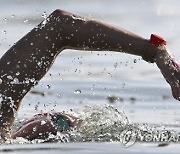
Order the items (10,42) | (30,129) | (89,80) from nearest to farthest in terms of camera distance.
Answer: (30,129) < (89,80) < (10,42)

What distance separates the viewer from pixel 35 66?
22.2ft

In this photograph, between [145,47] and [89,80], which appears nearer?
[145,47]

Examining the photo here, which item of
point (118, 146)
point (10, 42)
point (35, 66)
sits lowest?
point (118, 146)

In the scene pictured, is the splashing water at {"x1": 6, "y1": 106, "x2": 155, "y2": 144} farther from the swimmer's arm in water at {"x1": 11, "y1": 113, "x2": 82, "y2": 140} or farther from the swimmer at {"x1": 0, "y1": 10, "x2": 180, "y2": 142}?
→ the swimmer at {"x1": 0, "y1": 10, "x2": 180, "y2": 142}

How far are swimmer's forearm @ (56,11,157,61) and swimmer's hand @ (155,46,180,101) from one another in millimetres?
55

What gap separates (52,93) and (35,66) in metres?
3.92

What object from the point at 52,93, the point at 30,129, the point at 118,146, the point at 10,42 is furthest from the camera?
the point at 10,42

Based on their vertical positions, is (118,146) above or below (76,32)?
below

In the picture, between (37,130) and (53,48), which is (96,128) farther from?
(53,48)

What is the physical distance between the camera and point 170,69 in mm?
6562

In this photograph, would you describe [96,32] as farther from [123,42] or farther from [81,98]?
[81,98]

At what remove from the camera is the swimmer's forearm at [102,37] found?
6672 millimetres

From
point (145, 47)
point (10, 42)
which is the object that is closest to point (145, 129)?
point (145, 47)

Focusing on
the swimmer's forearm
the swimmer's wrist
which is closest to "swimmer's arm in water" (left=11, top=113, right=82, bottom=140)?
the swimmer's forearm
